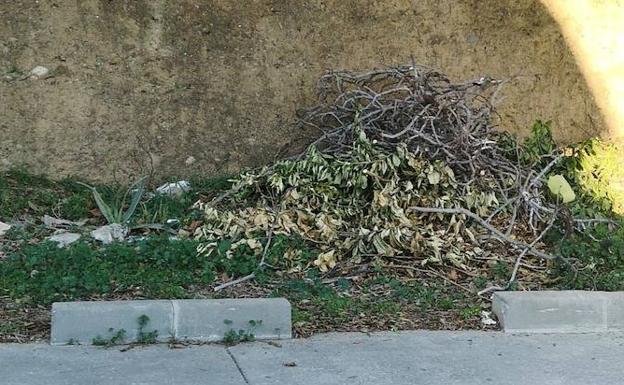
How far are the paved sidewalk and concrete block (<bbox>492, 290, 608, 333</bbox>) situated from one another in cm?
18

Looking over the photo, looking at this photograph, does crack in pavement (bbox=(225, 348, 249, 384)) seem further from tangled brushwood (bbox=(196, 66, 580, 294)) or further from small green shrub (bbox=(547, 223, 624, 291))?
small green shrub (bbox=(547, 223, 624, 291))

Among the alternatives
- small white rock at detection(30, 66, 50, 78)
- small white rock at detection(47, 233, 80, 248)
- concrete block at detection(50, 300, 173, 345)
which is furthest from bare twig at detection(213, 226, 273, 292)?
small white rock at detection(30, 66, 50, 78)

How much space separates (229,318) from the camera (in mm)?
4293

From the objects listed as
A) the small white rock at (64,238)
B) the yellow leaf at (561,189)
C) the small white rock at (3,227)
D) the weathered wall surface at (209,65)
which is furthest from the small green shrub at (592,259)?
the small white rock at (3,227)

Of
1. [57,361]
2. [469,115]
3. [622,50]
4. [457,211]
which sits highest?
[622,50]

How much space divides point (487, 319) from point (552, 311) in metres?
0.40

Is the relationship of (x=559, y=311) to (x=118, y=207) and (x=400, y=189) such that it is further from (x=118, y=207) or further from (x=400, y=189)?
(x=118, y=207)

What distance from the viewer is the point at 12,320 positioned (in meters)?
4.27

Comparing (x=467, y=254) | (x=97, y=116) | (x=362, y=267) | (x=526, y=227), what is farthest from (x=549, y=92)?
(x=97, y=116)

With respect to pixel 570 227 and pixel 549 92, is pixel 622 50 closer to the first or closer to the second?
pixel 549 92

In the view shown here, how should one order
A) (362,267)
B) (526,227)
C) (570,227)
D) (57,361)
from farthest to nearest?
(526,227) → (570,227) → (362,267) → (57,361)

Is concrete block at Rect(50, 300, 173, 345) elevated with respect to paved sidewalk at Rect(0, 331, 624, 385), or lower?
elevated

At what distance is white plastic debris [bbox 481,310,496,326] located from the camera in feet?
15.2

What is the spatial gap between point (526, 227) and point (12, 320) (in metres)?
3.83
